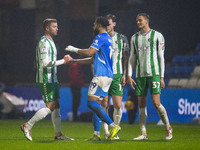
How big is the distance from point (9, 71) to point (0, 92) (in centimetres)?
658

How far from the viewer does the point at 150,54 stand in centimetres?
962

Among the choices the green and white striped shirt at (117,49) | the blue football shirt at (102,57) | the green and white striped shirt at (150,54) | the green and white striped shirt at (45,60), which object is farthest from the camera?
the green and white striped shirt at (117,49)

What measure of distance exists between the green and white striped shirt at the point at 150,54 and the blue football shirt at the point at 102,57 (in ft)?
3.07

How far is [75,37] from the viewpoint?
22.8m

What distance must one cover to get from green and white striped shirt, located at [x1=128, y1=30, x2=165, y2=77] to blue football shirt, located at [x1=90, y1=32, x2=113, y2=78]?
94 cm

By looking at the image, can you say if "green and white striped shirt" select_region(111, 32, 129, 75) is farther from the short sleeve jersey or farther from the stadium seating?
the stadium seating

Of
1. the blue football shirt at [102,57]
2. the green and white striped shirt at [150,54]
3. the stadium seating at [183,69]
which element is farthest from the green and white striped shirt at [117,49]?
the stadium seating at [183,69]

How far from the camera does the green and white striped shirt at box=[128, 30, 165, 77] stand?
959 cm

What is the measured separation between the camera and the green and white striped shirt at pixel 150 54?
959 centimetres

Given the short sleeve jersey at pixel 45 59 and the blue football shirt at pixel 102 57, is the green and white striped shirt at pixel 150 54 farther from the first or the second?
the short sleeve jersey at pixel 45 59

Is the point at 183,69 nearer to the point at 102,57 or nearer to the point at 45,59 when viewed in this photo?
the point at 45,59

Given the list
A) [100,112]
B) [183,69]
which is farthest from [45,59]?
[183,69]

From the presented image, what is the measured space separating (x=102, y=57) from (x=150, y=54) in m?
1.13

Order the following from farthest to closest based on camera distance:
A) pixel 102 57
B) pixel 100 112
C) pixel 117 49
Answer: pixel 117 49 < pixel 102 57 < pixel 100 112
